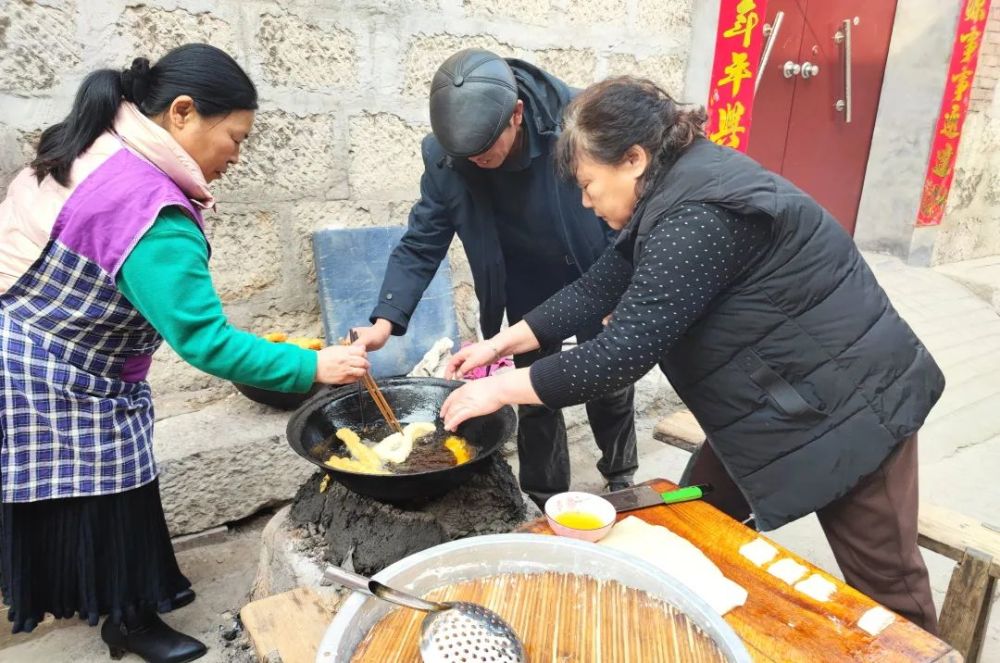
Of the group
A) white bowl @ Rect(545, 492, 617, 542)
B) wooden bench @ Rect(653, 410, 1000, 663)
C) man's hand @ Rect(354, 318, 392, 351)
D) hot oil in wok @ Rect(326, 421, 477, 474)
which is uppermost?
man's hand @ Rect(354, 318, 392, 351)

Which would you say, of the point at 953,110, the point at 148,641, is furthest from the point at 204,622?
the point at 953,110

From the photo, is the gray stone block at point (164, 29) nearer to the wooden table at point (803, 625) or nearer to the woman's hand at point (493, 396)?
the woman's hand at point (493, 396)

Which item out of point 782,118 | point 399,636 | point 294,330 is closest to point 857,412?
point 399,636

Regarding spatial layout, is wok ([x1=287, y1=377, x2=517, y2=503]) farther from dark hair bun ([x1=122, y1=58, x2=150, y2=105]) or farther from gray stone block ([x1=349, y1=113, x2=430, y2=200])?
gray stone block ([x1=349, y1=113, x2=430, y2=200])

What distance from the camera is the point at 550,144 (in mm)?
2693

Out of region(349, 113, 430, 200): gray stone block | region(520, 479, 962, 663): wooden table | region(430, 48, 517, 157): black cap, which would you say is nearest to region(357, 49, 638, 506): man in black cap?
region(430, 48, 517, 157): black cap

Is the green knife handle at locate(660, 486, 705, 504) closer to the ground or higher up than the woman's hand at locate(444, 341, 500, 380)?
closer to the ground

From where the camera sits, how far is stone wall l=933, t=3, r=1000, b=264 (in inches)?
265

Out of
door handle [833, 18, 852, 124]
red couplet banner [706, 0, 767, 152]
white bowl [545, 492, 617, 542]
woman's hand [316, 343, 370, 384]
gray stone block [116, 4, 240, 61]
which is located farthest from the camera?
door handle [833, 18, 852, 124]

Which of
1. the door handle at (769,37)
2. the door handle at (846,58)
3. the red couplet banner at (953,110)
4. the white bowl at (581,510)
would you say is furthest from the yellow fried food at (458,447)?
the red couplet banner at (953,110)

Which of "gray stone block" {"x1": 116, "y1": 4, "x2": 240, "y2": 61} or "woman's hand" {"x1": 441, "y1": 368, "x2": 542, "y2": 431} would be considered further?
"gray stone block" {"x1": 116, "y1": 4, "x2": 240, "y2": 61}

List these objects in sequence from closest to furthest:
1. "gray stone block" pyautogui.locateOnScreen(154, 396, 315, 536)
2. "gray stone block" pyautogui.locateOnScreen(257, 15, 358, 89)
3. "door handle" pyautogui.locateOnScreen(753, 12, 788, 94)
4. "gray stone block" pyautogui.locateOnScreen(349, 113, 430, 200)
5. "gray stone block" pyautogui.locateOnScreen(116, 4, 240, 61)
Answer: "gray stone block" pyautogui.locateOnScreen(116, 4, 240, 61), "gray stone block" pyautogui.locateOnScreen(154, 396, 315, 536), "gray stone block" pyautogui.locateOnScreen(257, 15, 358, 89), "gray stone block" pyautogui.locateOnScreen(349, 113, 430, 200), "door handle" pyautogui.locateOnScreen(753, 12, 788, 94)

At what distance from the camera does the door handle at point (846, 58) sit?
6309 mm

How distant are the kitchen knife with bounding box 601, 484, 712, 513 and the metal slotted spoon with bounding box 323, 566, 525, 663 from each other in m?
0.69
